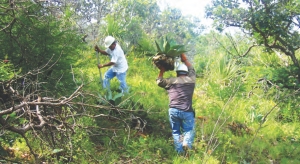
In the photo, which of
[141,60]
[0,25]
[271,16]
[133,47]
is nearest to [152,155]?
[0,25]

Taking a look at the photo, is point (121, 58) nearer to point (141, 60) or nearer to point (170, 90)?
point (170, 90)

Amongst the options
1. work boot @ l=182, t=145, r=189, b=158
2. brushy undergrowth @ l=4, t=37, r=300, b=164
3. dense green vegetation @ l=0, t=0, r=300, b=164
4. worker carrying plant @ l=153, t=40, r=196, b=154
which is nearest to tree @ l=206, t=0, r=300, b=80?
dense green vegetation @ l=0, t=0, r=300, b=164

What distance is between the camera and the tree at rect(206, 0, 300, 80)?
6.15m

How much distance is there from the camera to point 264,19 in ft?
20.5

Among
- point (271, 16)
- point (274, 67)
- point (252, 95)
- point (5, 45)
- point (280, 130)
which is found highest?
point (271, 16)

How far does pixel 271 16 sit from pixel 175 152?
10.3 ft

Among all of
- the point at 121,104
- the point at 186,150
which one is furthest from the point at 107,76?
the point at 186,150

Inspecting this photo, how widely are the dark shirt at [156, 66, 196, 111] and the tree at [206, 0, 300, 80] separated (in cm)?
210

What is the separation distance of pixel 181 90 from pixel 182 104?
21cm

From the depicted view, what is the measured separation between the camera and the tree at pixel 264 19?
615 centimetres

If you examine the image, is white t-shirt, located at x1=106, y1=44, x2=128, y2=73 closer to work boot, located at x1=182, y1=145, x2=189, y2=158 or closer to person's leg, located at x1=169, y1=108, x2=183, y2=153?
person's leg, located at x1=169, y1=108, x2=183, y2=153

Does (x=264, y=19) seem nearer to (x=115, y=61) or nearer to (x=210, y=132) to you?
(x=210, y=132)

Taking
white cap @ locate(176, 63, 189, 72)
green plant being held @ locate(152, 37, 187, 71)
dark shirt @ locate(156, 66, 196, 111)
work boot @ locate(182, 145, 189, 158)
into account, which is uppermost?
green plant being held @ locate(152, 37, 187, 71)

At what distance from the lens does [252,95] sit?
8617 millimetres
